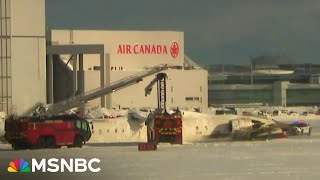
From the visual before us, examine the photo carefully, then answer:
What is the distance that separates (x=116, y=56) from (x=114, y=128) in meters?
72.9

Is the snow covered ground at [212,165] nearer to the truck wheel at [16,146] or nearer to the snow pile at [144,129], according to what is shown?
the truck wheel at [16,146]

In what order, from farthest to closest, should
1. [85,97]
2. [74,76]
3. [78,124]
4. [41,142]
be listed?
[74,76] < [85,97] < [78,124] < [41,142]

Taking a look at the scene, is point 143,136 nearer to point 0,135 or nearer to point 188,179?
point 0,135

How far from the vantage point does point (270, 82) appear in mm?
194125

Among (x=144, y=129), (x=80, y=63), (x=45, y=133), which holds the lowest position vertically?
(x=144, y=129)

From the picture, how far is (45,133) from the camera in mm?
46562

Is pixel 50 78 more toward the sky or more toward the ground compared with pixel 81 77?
more toward the ground

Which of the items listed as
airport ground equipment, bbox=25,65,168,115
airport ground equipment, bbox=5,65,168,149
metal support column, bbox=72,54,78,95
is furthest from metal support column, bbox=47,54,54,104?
airport ground equipment, bbox=5,65,168,149

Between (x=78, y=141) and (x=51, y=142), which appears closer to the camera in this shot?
(x=51, y=142)

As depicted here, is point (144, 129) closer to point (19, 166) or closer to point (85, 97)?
point (19, 166)

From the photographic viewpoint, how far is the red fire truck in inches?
1822

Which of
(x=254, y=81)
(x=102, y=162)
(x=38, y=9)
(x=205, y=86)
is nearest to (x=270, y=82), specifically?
(x=254, y=81)

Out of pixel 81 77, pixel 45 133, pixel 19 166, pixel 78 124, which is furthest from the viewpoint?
pixel 81 77

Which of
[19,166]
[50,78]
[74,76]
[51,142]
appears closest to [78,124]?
[51,142]
